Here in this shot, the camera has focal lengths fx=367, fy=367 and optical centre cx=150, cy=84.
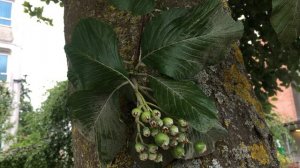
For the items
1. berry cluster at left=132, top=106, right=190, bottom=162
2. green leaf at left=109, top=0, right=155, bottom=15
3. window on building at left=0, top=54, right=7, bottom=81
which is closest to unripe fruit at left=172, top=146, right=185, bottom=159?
berry cluster at left=132, top=106, right=190, bottom=162

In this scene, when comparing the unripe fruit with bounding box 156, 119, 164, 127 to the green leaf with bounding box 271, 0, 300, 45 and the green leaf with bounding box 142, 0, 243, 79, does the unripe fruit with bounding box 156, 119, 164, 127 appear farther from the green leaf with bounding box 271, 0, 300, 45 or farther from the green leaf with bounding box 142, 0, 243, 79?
the green leaf with bounding box 271, 0, 300, 45

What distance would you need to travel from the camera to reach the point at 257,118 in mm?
891

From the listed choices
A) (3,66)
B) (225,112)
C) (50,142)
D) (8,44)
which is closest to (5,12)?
(8,44)

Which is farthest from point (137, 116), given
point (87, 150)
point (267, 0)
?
point (267, 0)

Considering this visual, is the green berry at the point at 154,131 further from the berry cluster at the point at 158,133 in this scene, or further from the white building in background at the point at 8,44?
the white building in background at the point at 8,44

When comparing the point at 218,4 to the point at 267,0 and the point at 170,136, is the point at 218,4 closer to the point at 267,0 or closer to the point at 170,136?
the point at 170,136

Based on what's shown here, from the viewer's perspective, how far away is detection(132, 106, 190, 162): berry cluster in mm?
598

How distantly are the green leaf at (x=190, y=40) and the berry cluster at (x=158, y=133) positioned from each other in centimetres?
9

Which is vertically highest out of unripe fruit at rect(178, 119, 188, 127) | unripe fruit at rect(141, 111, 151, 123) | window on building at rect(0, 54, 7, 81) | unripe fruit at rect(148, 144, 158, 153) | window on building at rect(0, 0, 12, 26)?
window on building at rect(0, 0, 12, 26)

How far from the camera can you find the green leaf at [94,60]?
0.63 m

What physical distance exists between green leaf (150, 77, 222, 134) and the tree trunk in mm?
146

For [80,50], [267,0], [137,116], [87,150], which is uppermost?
[267,0]

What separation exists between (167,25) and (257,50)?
2.32m

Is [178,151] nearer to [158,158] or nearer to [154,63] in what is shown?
[158,158]
